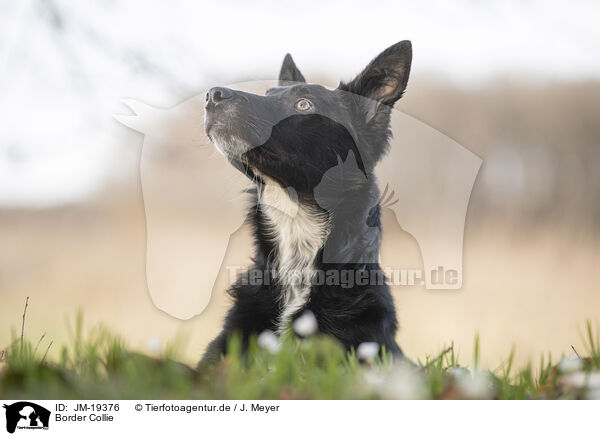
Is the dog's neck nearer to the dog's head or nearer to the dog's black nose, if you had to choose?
the dog's head

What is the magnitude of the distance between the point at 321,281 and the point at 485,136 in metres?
1.16

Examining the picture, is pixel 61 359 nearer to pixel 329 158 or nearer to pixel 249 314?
pixel 249 314

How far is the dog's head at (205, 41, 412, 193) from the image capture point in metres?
2.62

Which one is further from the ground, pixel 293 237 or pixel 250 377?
pixel 293 237

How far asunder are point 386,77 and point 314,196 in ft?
2.17

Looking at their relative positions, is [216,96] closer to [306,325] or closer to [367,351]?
[306,325]

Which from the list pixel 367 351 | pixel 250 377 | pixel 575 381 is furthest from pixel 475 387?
pixel 250 377

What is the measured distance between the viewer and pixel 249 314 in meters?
2.72

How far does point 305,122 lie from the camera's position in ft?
9.05

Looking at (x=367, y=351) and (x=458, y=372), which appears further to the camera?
(x=367, y=351)

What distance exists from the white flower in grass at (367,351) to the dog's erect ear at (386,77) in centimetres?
114
